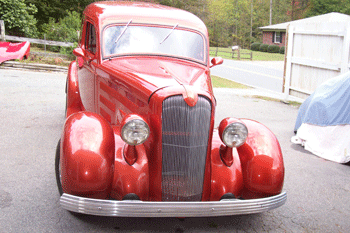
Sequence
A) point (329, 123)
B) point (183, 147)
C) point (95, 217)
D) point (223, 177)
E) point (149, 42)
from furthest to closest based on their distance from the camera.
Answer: point (329, 123)
point (149, 42)
point (95, 217)
point (223, 177)
point (183, 147)

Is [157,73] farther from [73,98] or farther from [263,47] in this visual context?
[263,47]

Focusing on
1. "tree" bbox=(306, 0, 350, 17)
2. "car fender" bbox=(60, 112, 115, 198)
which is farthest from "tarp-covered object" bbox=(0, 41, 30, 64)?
"tree" bbox=(306, 0, 350, 17)

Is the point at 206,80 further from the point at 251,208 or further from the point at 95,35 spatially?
the point at 95,35

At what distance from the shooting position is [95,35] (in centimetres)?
465

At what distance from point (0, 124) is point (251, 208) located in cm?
538

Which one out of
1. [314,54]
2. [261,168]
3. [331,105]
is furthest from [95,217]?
[314,54]

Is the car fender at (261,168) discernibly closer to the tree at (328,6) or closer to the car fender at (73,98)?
the car fender at (73,98)

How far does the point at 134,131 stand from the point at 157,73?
0.86 m

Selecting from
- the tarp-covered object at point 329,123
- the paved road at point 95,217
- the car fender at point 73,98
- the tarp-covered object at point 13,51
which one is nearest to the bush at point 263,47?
the tarp-covered object at point 13,51

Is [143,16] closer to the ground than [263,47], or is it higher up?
higher up

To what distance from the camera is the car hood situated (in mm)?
3307

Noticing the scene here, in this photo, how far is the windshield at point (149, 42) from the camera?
4250 millimetres

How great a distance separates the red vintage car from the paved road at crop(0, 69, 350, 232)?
14.6 inches

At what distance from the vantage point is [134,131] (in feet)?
9.75
